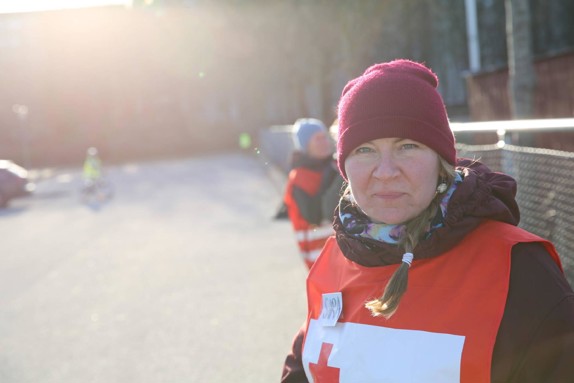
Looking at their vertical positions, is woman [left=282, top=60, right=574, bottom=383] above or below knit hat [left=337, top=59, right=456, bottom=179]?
below

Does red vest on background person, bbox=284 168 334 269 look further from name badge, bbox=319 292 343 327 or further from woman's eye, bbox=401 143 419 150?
woman's eye, bbox=401 143 419 150

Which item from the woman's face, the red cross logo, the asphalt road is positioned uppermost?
the woman's face

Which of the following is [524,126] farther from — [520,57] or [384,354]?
[520,57]

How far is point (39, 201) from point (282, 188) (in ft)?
33.8

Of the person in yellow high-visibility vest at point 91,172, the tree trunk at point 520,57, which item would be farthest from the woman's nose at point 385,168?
the person in yellow high-visibility vest at point 91,172

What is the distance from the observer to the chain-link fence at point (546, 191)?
4512 mm

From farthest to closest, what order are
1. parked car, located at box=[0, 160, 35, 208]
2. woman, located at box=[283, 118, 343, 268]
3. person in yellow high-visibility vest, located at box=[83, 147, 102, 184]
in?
parked car, located at box=[0, 160, 35, 208]
person in yellow high-visibility vest, located at box=[83, 147, 102, 184]
woman, located at box=[283, 118, 343, 268]

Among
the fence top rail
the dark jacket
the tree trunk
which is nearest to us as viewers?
the dark jacket

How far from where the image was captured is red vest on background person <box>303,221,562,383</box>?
187 cm

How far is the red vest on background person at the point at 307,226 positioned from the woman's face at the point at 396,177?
154 inches

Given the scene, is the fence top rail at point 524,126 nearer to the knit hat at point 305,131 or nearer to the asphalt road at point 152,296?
the knit hat at point 305,131

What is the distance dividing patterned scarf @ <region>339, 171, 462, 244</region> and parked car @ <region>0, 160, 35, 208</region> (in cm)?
2513

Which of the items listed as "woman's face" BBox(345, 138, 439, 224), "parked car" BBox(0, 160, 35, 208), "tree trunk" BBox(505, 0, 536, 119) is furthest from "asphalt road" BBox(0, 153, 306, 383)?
"parked car" BBox(0, 160, 35, 208)

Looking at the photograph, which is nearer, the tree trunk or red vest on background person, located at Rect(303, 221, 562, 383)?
red vest on background person, located at Rect(303, 221, 562, 383)
